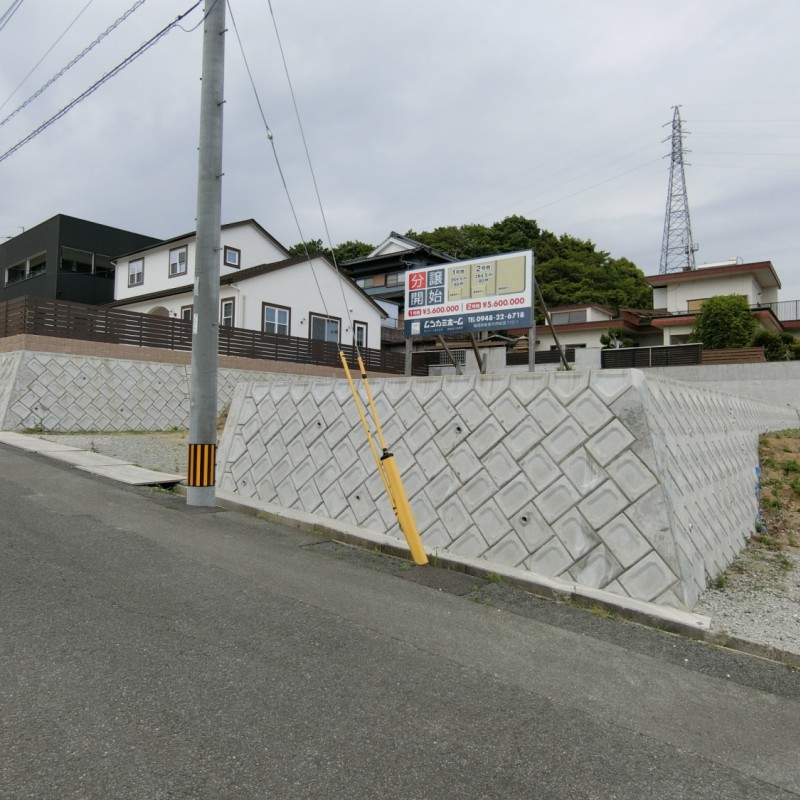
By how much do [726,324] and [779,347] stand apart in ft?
8.15

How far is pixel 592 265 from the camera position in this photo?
46.8m

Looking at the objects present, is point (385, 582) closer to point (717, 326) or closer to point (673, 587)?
point (673, 587)

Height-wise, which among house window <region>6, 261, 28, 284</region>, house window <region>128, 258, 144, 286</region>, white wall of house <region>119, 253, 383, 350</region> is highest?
house window <region>6, 261, 28, 284</region>

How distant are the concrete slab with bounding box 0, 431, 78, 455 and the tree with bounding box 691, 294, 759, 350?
76.9ft

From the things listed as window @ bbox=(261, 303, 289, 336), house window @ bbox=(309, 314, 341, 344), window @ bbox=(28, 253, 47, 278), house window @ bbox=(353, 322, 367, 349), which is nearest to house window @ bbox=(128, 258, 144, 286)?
window @ bbox=(28, 253, 47, 278)

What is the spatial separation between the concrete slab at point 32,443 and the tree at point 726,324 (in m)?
23.4

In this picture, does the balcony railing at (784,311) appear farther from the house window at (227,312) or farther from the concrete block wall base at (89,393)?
the concrete block wall base at (89,393)

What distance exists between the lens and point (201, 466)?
7848 millimetres

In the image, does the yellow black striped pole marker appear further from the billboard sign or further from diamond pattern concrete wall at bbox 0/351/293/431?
diamond pattern concrete wall at bbox 0/351/293/431

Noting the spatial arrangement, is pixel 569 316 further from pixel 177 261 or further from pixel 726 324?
pixel 177 261

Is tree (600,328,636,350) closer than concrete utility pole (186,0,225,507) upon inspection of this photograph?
No

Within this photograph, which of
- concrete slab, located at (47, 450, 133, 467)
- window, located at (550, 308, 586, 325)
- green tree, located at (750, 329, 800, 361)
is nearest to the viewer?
concrete slab, located at (47, 450, 133, 467)

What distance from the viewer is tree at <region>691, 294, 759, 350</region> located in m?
23.9

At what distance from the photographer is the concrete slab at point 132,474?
30.1 feet
